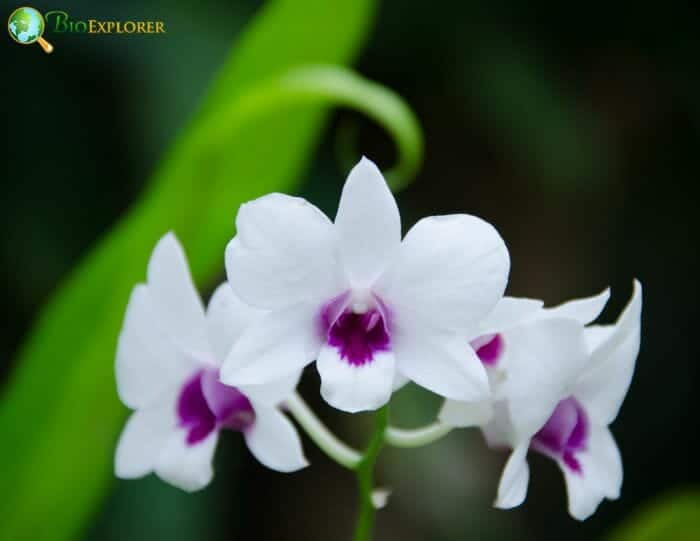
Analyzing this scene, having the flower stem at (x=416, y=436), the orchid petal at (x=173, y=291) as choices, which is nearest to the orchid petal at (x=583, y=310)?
the flower stem at (x=416, y=436)

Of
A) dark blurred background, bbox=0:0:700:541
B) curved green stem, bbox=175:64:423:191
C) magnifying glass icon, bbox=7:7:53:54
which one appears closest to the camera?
curved green stem, bbox=175:64:423:191

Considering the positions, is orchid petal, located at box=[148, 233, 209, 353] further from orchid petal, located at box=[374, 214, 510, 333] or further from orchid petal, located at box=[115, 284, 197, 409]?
orchid petal, located at box=[374, 214, 510, 333]

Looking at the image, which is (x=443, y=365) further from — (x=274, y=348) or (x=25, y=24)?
(x=25, y=24)

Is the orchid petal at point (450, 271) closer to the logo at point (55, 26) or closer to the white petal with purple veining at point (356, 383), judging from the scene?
the white petal with purple veining at point (356, 383)

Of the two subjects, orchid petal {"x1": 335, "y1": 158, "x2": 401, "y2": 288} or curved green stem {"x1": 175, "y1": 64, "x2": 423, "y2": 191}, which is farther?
curved green stem {"x1": 175, "y1": 64, "x2": 423, "y2": 191}

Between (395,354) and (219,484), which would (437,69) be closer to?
(219,484)

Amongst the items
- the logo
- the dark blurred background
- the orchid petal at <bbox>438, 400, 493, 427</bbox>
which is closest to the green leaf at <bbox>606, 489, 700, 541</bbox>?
the dark blurred background

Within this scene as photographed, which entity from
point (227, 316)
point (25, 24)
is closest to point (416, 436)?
point (227, 316)
